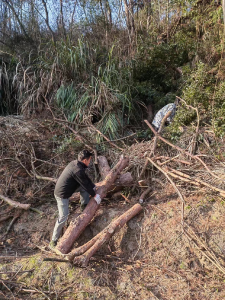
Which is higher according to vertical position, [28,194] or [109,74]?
[109,74]

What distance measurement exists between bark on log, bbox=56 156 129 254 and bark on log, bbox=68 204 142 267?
285 millimetres

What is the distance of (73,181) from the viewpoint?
4086 millimetres

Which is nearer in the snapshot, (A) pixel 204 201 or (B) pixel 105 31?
(A) pixel 204 201

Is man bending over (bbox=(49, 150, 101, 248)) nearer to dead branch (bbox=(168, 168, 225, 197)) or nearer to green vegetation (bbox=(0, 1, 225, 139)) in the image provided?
dead branch (bbox=(168, 168, 225, 197))

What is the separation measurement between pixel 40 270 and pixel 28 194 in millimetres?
1886

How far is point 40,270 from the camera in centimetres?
357

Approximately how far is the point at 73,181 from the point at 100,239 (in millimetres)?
966

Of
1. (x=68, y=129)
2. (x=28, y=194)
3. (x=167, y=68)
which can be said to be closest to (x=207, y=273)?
(x=28, y=194)

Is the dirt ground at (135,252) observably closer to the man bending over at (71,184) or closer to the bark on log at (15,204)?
the bark on log at (15,204)

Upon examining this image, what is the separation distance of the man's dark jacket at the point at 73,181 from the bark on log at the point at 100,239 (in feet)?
1.93

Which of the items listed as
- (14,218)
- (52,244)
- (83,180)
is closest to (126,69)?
(83,180)

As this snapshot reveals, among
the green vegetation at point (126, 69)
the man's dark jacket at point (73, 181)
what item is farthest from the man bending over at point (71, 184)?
the green vegetation at point (126, 69)

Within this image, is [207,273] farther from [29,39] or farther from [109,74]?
[29,39]

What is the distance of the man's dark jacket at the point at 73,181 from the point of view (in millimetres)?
3932
